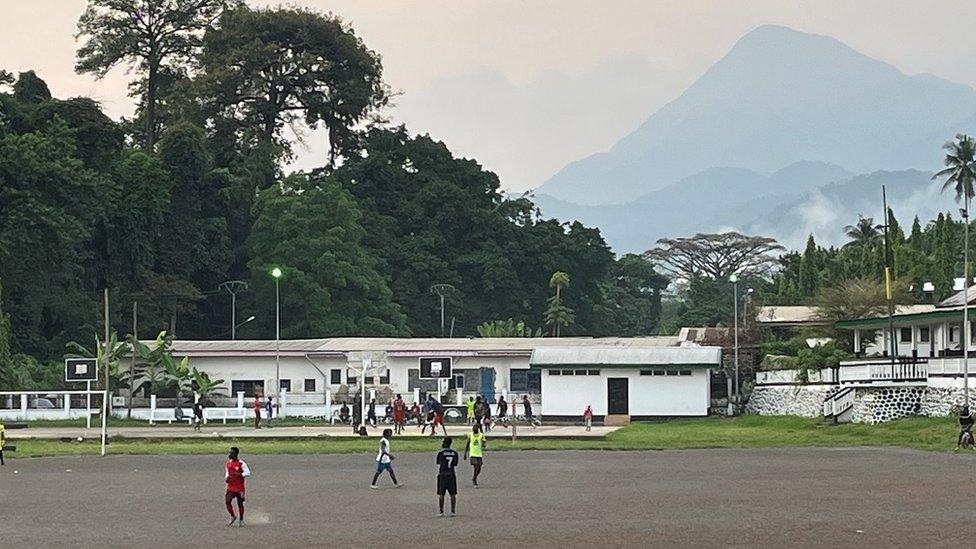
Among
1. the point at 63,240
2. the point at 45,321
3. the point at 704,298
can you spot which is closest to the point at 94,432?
the point at 63,240

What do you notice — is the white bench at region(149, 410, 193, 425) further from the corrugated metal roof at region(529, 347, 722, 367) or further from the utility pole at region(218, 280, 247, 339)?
the utility pole at region(218, 280, 247, 339)

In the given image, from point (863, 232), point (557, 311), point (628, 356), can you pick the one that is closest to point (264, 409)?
point (628, 356)

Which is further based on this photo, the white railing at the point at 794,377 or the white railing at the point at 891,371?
the white railing at the point at 794,377

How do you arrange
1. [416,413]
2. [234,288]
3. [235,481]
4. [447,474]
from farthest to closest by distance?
1. [234,288]
2. [416,413]
3. [447,474]
4. [235,481]

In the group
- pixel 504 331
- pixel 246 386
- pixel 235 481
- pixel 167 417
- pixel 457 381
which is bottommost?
pixel 167 417

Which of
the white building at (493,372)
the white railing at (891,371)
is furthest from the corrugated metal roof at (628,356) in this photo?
the white railing at (891,371)

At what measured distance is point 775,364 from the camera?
69312 mm

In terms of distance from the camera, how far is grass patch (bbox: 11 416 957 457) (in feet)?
152

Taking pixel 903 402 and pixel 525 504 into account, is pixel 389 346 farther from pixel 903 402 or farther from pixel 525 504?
pixel 525 504

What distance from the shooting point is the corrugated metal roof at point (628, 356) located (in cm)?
6544

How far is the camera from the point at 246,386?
73500 millimetres

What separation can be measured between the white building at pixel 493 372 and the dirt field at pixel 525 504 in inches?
990

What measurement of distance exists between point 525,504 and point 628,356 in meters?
40.0

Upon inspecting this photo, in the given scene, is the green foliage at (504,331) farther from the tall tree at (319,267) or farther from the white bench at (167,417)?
the white bench at (167,417)
